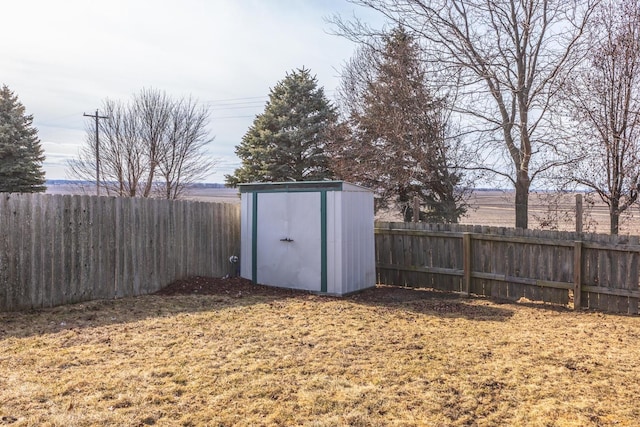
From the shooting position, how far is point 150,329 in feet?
17.5

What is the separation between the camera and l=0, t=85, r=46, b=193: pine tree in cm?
2044

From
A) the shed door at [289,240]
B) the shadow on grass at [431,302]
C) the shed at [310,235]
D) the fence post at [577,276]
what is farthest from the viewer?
the shed door at [289,240]

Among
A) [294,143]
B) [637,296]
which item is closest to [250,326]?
[637,296]

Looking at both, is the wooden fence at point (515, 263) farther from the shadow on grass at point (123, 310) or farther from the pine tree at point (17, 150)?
the pine tree at point (17, 150)

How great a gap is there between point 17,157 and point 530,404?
23705mm

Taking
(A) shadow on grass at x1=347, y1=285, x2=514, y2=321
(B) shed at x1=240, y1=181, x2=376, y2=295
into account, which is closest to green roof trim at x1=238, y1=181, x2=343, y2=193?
(B) shed at x1=240, y1=181, x2=376, y2=295

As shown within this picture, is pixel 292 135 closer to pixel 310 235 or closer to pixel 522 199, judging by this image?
pixel 522 199

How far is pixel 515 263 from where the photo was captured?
7.33 meters

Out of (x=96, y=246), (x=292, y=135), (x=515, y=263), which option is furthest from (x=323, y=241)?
(x=292, y=135)

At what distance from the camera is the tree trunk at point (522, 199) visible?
9.16 metres

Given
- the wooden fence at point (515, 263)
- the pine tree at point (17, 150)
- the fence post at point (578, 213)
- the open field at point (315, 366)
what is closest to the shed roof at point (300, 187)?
the wooden fence at point (515, 263)

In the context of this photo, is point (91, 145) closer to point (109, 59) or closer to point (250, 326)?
point (109, 59)

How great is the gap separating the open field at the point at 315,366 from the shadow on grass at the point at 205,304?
0.05 metres

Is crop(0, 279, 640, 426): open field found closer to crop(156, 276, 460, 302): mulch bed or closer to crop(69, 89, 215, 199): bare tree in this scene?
crop(156, 276, 460, 302): mulch bed
